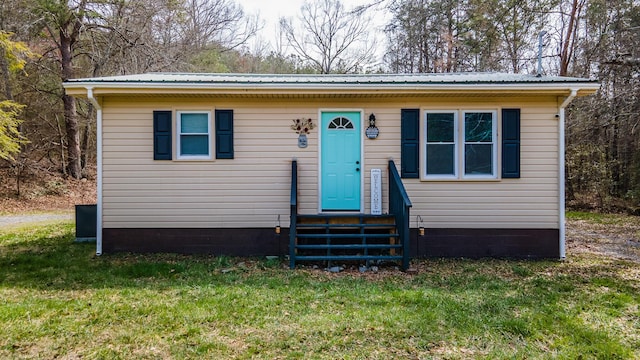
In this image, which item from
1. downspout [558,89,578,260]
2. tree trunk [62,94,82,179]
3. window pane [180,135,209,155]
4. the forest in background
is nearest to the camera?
downspout [558,89,578,260]

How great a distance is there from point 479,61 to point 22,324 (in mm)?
15973

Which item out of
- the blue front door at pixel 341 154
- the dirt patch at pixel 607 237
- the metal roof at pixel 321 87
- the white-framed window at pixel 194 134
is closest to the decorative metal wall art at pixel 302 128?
the blue front door at pixel 341 154

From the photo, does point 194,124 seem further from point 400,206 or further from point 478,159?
point 478,159

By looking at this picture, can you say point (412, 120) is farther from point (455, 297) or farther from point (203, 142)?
point (203, 142)

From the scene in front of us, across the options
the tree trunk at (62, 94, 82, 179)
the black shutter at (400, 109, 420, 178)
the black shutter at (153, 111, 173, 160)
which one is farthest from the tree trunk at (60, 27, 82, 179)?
the black shutter at (400, 109, 420, 178)

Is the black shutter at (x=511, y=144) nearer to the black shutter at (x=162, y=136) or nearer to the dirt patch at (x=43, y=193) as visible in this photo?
the black shutter at (x=162, y=136)

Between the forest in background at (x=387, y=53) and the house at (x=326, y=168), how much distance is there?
5.29m

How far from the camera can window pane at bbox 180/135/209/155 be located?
243 inches

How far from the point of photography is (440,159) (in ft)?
20.3

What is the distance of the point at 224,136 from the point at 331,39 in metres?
15.3

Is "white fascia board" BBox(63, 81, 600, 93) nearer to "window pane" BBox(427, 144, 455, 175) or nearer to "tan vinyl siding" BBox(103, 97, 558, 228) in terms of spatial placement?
"tan vinyl siding" BBox(103, 97, 558, 228)

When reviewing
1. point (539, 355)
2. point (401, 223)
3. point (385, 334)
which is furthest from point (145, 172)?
point (539, 355)

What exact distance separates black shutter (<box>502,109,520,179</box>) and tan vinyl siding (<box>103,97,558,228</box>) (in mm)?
137

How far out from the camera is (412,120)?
612 cm
